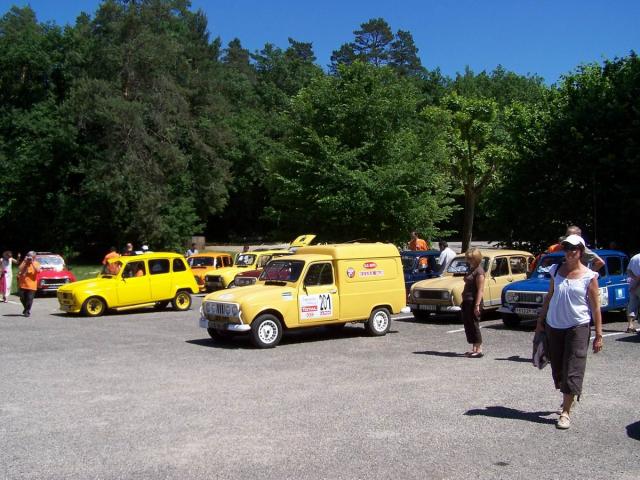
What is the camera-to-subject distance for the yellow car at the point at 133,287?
19250 mm

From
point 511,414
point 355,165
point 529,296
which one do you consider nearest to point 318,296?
point 529,296

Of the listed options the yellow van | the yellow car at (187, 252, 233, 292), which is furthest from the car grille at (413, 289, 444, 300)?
the yellow car at (187, 252, 233, 292)

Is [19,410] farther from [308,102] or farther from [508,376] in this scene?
[308,102]

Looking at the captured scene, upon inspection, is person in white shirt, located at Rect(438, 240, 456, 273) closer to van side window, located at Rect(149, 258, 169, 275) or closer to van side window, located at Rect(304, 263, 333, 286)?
van side window, located at Rect(304, 263, 333, 286)

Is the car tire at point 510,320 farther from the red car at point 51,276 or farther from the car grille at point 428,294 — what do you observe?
the red car at point 51,276

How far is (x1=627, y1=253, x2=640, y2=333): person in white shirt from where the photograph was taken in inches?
523

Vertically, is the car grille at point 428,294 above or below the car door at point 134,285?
below

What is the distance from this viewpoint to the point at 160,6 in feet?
156

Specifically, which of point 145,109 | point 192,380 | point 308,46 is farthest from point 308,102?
point 308,46

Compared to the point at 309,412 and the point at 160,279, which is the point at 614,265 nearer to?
the point at 309,412

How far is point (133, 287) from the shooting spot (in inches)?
781

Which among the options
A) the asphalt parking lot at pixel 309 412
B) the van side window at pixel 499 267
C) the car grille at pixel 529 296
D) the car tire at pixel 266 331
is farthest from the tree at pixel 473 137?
the car tire at pixel 266 331

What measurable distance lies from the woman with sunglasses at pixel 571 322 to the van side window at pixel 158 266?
15.0 m

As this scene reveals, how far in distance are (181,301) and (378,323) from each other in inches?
325
